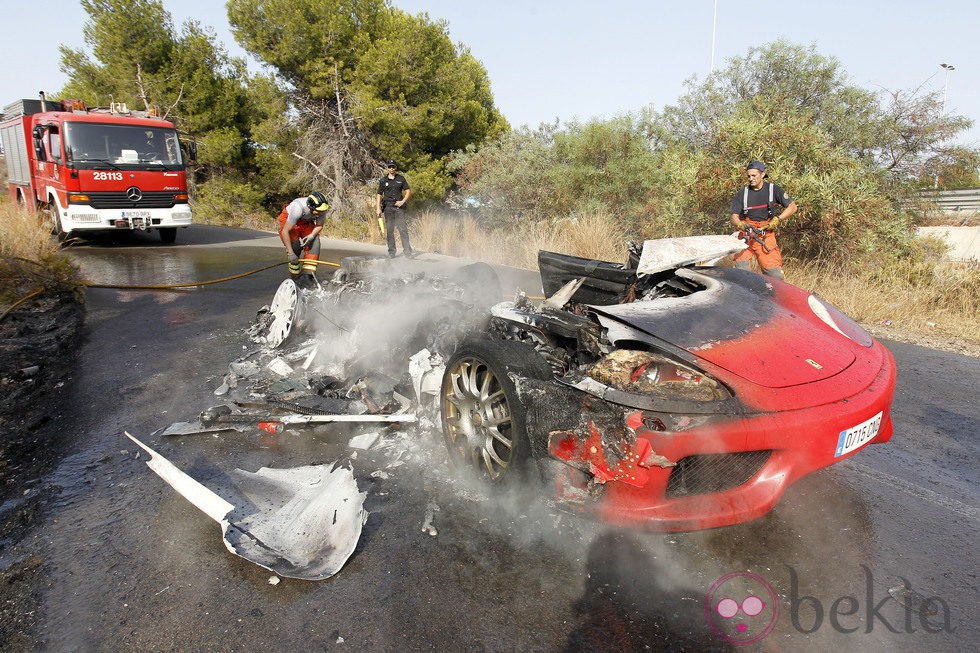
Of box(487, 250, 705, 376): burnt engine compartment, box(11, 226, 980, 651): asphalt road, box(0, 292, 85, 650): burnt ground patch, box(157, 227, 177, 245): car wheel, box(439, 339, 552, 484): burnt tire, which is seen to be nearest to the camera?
box(11, 226, 980, 651): asphalt road

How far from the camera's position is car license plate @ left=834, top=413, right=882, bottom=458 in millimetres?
2420

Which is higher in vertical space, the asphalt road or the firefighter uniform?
the firefighter uniform

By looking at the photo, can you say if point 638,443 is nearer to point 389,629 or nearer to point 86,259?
point 389,629

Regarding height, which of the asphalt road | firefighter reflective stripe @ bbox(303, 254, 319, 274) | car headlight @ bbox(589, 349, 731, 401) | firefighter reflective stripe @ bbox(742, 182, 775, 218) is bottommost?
the asphalt road

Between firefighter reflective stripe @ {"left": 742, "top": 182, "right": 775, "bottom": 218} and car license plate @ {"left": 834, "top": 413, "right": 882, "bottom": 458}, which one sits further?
firefighter reflective stripe @ {"left": 742, "top": 182, "right": 775, "bottom": 218}

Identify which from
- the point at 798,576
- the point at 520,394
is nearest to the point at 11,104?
the point at 520,394

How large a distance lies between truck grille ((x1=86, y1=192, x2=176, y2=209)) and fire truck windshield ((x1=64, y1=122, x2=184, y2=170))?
585 millimetres

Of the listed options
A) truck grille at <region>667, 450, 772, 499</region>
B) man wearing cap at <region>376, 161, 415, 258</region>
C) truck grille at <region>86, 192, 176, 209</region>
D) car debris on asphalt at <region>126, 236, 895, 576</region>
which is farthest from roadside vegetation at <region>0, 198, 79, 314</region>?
truck grille at <region>667, 450, 772, 499</region>

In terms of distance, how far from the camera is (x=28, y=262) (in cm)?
738

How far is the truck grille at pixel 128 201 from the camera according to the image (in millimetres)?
11953

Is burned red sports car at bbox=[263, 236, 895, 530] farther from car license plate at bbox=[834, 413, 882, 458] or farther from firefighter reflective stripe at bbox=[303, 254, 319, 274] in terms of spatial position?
firefighter reflective stripe at bbox=[303, 254, 319, 274]

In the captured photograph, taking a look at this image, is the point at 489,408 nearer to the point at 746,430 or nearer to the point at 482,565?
the point at 482,565

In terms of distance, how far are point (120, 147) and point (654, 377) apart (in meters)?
13.9

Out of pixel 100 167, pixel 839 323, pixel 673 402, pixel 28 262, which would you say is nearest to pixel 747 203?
pixel 839 323
